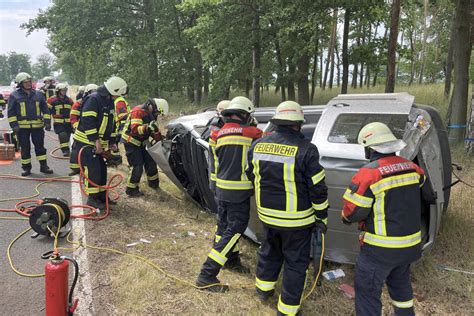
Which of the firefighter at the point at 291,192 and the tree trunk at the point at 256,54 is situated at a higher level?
the tree trunk at the point at 256,54

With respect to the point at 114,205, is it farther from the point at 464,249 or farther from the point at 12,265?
the point at 464,249

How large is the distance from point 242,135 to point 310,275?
153 cm

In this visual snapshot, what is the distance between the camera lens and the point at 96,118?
18.1ft

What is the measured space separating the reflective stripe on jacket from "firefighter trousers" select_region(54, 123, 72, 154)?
809 cm

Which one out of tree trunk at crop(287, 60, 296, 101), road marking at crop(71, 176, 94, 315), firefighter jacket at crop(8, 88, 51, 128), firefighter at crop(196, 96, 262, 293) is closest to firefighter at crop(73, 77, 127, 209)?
road marking at crop(71, 176, 94, 315)

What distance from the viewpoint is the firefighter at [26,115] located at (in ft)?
23.5

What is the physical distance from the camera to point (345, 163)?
3.46 meters

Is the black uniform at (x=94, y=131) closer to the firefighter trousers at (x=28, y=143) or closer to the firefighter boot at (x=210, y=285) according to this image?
the firefighter trousers at (x=28, y=143)

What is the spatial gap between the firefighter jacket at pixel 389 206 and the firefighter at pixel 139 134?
400 cm

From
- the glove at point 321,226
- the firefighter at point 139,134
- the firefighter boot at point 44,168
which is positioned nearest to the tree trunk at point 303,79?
the firefighter at point 139,134

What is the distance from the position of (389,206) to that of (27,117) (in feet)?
22.2

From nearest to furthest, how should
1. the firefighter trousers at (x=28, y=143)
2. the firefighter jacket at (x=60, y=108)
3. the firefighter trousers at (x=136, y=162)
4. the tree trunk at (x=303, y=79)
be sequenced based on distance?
1. the firefighter trousers at (x=136, y=162)
2. the firefighter trousers at (x=28, y=143)
3. the firefighter jacket at (x=60, y=108)
4. the tree trunk at (x=303, y=79)

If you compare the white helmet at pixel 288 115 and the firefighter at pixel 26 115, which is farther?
the firefighter at pixel 26 115

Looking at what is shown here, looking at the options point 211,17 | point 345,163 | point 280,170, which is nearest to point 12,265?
point 280,170
